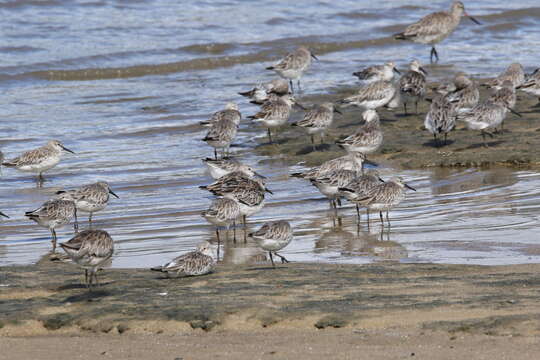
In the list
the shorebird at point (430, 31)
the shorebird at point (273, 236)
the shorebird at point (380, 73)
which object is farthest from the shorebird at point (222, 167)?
the shorebird at point (430, 31)

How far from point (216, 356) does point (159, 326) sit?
2.87ft

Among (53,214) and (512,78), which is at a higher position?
(512,78)

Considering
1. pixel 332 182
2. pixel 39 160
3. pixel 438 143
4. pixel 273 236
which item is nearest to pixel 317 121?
pixel 438 143

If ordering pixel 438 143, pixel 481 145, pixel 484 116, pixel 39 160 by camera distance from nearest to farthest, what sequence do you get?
1. pixel 39 160
2. pixel 484 116
3. pixel 481 145
4. pixel 438 143

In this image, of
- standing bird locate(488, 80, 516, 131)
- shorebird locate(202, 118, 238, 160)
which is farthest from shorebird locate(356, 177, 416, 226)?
standing bird locate(488, 80, 516, 131)

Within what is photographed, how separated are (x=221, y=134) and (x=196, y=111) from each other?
14.8ft

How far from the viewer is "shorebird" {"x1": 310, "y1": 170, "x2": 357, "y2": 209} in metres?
12.1

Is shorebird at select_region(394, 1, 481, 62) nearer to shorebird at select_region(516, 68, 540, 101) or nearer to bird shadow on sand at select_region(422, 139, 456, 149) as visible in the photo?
shorebird at select_region(516, 68, 540, 101)

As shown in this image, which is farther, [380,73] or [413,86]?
[380,73]

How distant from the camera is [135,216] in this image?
41.4ft

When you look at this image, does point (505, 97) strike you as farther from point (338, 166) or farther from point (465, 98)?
point (338, 166)

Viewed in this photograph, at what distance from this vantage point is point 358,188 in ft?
38.3

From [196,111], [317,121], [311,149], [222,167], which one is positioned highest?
[317,121]

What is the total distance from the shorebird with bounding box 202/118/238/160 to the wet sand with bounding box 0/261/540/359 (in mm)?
6590
